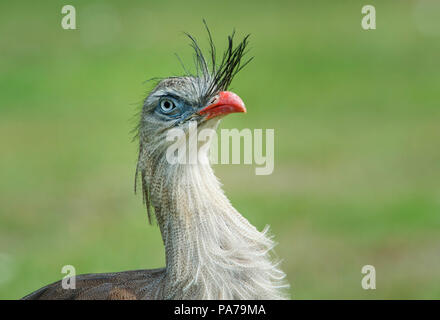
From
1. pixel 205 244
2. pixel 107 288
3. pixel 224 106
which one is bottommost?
pixel 107 288

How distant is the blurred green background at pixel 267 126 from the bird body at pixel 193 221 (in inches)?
15.6

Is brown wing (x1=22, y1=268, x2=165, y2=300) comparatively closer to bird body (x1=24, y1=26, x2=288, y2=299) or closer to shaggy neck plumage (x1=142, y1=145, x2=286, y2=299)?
bird body (x1=24, y1=26, x2=288, y2=299)

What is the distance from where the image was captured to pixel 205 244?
8.93ft

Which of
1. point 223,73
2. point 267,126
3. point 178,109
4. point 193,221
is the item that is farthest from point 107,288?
point 267,126

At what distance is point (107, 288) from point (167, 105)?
715 millimetres

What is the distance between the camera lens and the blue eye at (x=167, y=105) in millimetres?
2926

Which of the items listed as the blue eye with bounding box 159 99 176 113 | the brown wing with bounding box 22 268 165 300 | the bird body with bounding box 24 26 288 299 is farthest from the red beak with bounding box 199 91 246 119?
the brown wing with bounding box 22 268 165 300

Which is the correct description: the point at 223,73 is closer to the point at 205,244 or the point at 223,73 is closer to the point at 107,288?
the point at 205,244

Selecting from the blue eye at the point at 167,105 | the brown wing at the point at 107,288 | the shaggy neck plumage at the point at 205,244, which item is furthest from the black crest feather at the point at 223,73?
the brown wing at the point at 107,288

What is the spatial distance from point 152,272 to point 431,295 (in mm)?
2613

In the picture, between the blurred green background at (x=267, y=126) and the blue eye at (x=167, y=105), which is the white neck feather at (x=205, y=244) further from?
the blurred green background at (x=267, y=126)

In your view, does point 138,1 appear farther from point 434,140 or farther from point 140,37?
point 434,140

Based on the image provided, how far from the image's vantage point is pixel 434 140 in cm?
817
